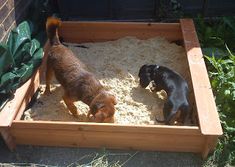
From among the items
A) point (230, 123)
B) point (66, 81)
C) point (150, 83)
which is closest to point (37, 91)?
point (66, 81)

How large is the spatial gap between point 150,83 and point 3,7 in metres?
2.06

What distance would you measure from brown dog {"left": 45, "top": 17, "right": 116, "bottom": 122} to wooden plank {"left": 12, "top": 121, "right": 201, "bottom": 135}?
0.10m

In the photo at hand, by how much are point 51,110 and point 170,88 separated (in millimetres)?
1418

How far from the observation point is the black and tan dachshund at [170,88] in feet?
11.6

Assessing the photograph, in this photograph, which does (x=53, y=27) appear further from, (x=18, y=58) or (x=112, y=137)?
(x=112, y=137)

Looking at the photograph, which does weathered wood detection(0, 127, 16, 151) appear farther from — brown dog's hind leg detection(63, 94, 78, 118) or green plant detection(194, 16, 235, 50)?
green plant detection(194, 16, 235, 50)

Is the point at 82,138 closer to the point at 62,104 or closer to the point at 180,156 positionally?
the point at 62,104

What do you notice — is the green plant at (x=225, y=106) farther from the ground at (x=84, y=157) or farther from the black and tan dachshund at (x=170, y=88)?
the black and tan dachshund at (x=170, y=88)

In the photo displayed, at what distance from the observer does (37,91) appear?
4297 millimetres

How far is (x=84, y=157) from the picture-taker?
359cm

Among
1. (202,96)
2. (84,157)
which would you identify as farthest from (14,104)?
(202,96)

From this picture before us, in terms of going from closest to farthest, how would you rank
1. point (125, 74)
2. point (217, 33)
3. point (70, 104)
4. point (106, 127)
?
point (106, 127), point (70, 104), point (125, 74), point (217, 33)

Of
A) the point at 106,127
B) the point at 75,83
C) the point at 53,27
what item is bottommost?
the point at 106,127

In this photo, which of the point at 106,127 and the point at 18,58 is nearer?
the point at 106,127
